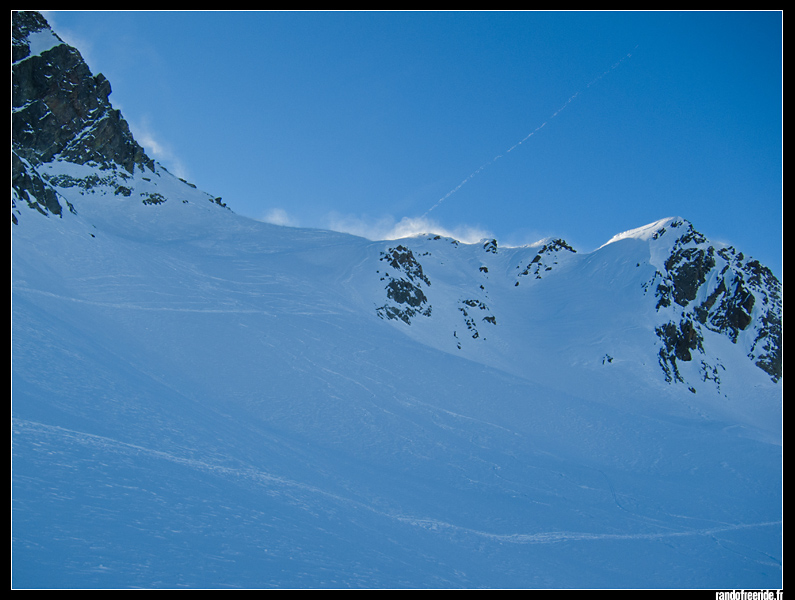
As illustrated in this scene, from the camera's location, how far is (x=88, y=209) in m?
37.8

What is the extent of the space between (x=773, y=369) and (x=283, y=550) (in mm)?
54456

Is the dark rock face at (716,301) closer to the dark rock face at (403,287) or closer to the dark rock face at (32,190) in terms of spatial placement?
the dark rock face at (403,287)

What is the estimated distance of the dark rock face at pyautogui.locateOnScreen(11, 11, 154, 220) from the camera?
3938 cm

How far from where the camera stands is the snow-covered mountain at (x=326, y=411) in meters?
6.98

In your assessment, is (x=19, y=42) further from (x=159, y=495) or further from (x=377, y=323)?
(x=159, y=495)

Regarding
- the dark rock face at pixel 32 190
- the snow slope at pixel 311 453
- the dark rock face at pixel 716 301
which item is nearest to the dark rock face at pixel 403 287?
the snow slope at pixel 311 453

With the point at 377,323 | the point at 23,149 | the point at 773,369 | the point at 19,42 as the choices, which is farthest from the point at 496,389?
the point at 19,42

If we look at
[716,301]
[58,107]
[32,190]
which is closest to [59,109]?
[58,107]

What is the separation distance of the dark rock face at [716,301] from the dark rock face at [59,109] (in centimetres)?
6164

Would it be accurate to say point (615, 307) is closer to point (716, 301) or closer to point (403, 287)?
point (716, 301)

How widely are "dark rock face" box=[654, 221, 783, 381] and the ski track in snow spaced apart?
3399 centimetres

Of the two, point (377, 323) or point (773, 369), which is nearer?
point (377, 323)

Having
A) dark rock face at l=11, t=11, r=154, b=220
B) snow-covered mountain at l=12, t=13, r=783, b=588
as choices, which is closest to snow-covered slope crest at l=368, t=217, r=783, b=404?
snow-covered mountain at l=12, t=13, r=783, b=588

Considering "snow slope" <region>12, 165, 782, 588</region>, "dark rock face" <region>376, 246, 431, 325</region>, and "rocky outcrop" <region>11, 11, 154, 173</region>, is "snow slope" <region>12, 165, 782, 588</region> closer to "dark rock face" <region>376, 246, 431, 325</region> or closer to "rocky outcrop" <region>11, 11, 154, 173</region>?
"dark rock face" <region>376, 246, 431, 325</region>
